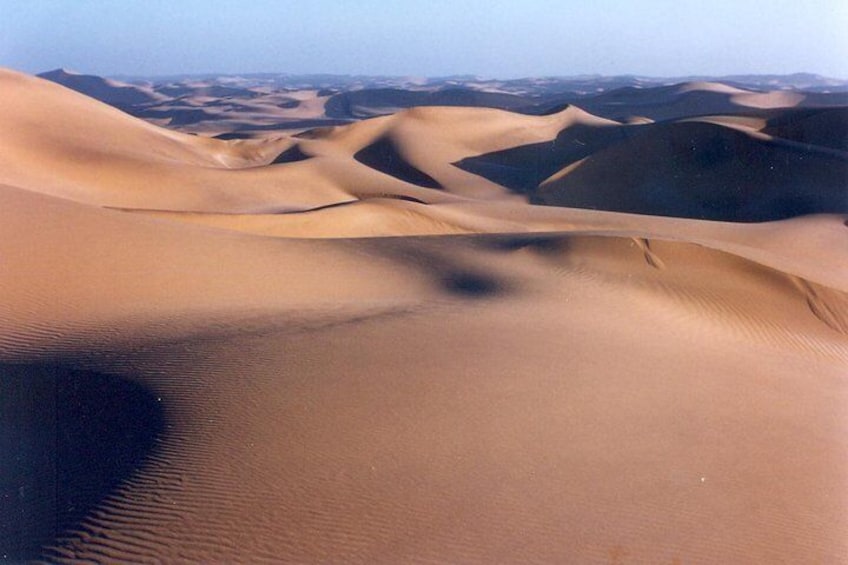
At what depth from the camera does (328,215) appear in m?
15.7

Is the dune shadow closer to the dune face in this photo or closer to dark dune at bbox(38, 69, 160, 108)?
the dune face

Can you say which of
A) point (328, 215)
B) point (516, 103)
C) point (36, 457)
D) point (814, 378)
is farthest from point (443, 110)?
point (516, 103)

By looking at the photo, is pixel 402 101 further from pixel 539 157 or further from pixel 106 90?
pixel 539 157

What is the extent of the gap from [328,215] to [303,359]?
9440 mm

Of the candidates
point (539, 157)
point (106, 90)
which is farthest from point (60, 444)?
point (106, 90)

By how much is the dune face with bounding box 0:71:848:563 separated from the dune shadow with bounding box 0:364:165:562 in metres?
0.02

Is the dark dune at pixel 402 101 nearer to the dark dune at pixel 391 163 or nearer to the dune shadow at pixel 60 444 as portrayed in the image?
the dark dune at pixel 391 163

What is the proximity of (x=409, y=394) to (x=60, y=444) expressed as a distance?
7.25 feet

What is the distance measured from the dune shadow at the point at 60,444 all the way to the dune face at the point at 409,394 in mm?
18

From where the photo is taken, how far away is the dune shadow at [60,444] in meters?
4.09

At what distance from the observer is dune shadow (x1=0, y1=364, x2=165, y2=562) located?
4086mm

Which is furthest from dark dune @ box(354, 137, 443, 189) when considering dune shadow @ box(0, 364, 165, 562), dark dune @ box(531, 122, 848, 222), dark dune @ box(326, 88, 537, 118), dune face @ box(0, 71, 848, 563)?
dark dune @ box(326, 88, 537, 118)

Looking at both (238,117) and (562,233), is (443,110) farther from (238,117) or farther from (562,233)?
(238,117)

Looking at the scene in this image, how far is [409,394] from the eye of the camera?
229 inches
